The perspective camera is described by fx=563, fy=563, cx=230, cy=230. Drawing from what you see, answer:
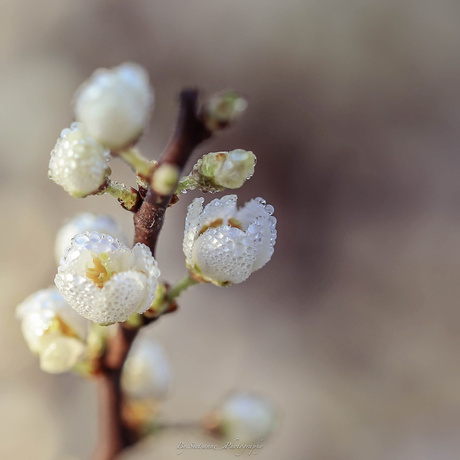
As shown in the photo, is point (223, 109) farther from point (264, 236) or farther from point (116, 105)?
point (264, 236)

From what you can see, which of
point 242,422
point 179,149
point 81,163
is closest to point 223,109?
point 179,149

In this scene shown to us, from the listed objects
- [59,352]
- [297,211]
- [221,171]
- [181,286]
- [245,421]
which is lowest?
[297,211]

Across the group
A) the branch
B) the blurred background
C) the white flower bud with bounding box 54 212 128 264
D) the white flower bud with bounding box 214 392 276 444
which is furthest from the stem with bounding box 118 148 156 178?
the blurred background

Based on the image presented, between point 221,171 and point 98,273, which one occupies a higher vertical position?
point 221,171

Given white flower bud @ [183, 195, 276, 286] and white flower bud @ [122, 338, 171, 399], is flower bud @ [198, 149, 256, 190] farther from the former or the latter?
white flower bud @ [122, 338, 171, 399]

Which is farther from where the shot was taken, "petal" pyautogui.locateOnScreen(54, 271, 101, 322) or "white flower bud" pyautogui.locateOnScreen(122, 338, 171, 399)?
"white flower bud" pyautogui.locateOnScreen(122, 338, 171, 399)

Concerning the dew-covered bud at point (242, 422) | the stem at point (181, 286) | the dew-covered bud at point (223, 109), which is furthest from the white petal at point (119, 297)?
the dew-covered bud at point (242, 422)

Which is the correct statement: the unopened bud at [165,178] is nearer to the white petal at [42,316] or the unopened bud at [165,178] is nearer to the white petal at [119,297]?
the white petal at [119,297]
